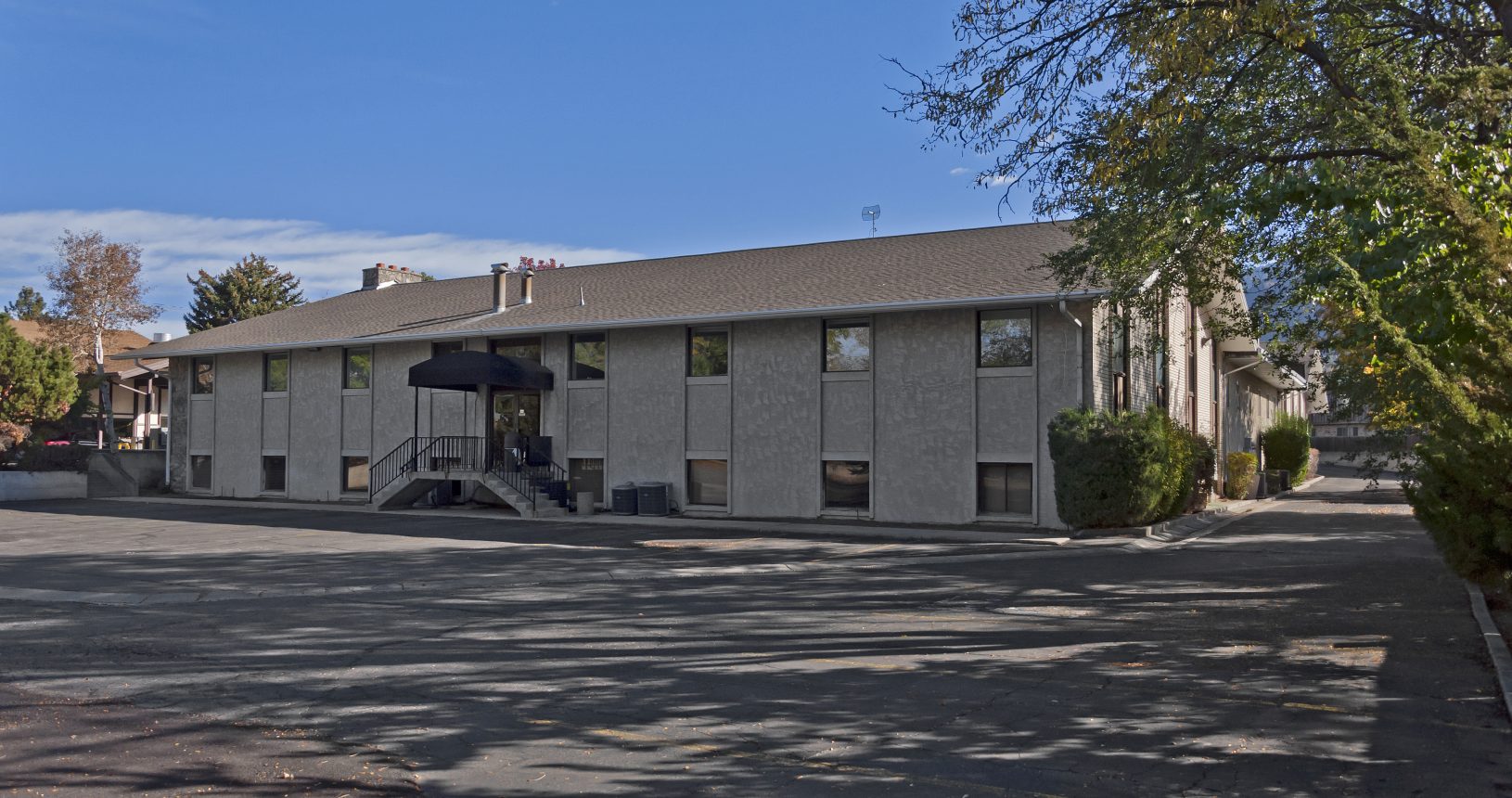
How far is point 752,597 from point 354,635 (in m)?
4.71

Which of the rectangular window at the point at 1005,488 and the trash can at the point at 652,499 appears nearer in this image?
the rectangular window at the point at 1005,488

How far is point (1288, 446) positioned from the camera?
40.0 m

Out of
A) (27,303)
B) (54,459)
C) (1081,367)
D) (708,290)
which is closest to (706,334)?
(708,290)

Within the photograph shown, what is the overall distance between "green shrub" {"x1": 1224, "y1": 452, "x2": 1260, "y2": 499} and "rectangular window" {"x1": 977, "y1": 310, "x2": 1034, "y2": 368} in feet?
46.3

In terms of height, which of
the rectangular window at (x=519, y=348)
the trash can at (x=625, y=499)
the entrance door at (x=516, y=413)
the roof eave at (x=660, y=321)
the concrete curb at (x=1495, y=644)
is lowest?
the concrete curb at (x=1495, y=644)

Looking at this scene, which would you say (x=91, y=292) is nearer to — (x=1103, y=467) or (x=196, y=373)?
(x=196, y=373)

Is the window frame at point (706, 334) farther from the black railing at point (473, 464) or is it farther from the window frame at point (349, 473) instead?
the window frame at point (349, 473)

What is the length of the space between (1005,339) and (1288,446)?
76.8 ft

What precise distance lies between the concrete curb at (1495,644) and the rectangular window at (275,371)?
93.0 feet

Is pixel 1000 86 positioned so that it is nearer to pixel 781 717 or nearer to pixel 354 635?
pixel 781 717

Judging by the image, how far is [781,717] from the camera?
721 centimetres

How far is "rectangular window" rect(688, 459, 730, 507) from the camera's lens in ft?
80.8

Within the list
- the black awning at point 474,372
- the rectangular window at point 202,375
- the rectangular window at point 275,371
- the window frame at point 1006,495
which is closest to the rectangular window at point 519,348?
the black awning at point 474,372

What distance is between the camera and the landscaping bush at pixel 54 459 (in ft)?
109
